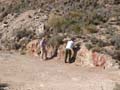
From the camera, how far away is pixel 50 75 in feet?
71.3

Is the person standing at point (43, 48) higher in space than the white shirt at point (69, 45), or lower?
lower

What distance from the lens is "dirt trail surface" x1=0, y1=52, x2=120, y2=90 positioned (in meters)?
19.2

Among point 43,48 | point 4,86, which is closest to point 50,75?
point 4,86

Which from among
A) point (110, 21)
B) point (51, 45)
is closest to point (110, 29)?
Answer: point (110, 21)

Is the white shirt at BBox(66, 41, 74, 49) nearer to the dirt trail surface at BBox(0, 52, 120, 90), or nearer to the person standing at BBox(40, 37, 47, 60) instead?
the dirt trail surface at BBox(0, 52, 120, 90)

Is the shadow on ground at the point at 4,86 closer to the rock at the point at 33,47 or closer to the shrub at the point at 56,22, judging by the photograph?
the rock at the point at 33,47

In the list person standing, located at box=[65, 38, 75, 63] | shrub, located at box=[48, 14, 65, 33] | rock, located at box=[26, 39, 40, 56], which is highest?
shrub, located at box=[48, 14, 65, 33]

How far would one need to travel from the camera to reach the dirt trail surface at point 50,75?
63.2 ft

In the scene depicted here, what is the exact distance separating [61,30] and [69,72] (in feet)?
22.1

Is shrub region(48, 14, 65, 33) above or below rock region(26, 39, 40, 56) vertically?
above

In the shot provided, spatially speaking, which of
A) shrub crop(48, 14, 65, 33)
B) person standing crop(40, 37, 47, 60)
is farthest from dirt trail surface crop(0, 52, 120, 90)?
shrub crop(48, 14, 65, 33)

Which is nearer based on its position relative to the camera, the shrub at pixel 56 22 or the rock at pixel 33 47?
the rock at pixel 33 47

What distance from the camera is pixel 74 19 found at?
3016 centimetres

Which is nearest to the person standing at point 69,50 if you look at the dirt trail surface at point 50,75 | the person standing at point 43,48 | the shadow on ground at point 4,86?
the dirt trail surface at point 50,75
